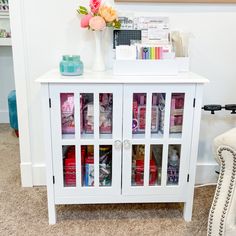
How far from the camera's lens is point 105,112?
1.50m

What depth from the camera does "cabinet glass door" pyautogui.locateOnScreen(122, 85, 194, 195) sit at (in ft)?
4.77

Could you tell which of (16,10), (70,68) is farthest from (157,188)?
(16,10)

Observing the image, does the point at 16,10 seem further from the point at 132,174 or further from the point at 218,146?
the point at 218,146

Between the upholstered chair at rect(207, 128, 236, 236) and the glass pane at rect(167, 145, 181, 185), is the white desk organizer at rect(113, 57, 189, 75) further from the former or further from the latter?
the upholstered chair at rect(207, 128, 236, 236)

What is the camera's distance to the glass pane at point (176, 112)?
1477 millimetres

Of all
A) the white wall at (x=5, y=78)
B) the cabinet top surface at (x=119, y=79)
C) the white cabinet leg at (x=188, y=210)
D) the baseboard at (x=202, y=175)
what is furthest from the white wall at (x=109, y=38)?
the white wall at (x=5, y=78)

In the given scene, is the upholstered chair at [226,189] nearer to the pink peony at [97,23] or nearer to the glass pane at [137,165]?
the glass pane at [137,165]

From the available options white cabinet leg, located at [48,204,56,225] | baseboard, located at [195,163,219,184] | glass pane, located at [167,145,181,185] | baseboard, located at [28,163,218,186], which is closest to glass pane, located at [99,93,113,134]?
glass pane, located at [167,145,181,185]

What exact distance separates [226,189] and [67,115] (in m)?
0.84

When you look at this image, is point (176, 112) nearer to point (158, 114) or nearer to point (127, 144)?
point (158, 114)

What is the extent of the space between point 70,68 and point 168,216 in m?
1.02

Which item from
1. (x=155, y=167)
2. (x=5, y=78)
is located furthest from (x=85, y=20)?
(x=5, y=78)

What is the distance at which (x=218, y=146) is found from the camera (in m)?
1.17

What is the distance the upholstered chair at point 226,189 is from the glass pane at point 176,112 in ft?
1.13
